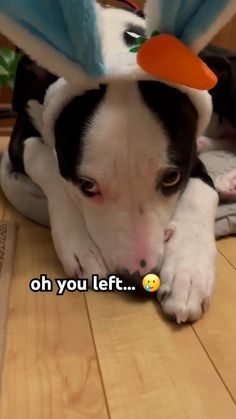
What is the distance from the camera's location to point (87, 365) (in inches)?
30.2

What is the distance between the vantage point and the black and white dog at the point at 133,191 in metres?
0.91

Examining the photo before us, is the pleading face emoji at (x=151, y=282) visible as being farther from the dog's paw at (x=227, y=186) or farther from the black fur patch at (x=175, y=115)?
the dog's paw at (x=227, y=186)

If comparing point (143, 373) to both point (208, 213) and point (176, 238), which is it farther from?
point (208, 213)

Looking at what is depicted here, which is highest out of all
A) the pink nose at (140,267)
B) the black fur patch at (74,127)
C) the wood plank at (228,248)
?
the black fur patch at (74,127)

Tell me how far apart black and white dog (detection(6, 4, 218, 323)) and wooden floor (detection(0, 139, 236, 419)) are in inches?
2.1

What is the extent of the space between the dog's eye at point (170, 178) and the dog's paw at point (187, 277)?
0.10 meters

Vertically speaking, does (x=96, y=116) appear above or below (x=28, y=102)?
above

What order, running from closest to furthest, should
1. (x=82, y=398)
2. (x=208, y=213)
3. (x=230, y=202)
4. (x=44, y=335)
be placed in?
(x=82, y=398) → (x=44, y=335) → (x=208, y=213) → (x=230, y=202)

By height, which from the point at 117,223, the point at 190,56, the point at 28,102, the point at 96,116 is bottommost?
the point at 28,102

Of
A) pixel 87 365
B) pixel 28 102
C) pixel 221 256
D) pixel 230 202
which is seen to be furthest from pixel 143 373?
pixel 28 102

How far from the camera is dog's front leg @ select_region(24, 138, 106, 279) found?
3.22ft

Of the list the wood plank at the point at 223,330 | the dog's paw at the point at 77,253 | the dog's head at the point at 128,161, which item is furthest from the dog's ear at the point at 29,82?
the wood plank at the point at 223,330

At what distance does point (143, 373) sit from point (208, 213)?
44 centimetres

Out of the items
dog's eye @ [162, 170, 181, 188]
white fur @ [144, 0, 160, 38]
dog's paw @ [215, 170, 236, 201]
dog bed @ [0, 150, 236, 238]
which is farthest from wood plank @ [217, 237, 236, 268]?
white fur @ [144, 0, 160, 38]
